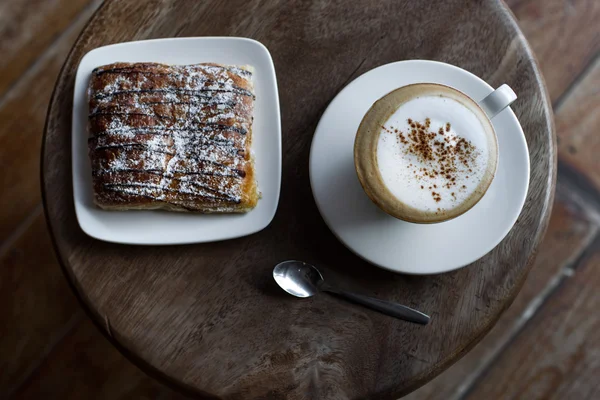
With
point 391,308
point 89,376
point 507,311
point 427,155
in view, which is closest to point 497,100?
point 427,155

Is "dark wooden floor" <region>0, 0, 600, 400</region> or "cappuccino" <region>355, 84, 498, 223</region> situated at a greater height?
"cappuccino" <region>355, 84, 498, 223</region>

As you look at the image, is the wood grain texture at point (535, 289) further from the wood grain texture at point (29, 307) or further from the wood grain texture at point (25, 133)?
the wood grain texture at point (25, 133)

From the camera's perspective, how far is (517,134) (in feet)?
3.81

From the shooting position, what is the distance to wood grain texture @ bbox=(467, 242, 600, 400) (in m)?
1.82

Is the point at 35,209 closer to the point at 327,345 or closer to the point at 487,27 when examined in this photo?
the point at 327,345

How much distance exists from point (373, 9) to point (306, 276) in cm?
63

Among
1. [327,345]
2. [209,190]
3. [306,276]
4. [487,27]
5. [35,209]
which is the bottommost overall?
[35,209]

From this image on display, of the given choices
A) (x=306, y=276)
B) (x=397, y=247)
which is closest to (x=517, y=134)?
(x=397, y=247)

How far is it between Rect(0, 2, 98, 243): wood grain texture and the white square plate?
0.80 m

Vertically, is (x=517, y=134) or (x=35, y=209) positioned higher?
(x=517, y=134)

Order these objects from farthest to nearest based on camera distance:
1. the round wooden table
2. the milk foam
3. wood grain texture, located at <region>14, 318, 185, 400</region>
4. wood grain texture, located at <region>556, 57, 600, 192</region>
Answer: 1. wood grain texture, located at <region>556, 57, 600, 192</region>
2. wood grain texture, located at <region>14, 318, 185, 400</region>
3. the round wooden table
4. the milk foam

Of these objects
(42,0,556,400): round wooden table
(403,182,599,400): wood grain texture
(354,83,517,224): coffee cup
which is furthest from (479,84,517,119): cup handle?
(403,182,599,400): wood grain texture

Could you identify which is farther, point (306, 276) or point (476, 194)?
point (306, 276)

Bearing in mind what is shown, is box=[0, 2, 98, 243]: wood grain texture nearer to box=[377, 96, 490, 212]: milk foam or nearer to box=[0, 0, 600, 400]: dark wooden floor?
box=[0, 0, 600, 400]: dark wooden floor
